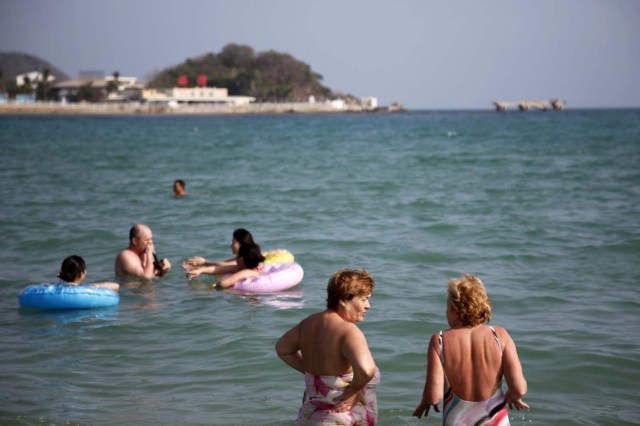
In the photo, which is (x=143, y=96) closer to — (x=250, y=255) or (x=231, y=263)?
(x=231, y=263)

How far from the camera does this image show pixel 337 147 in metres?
40.7

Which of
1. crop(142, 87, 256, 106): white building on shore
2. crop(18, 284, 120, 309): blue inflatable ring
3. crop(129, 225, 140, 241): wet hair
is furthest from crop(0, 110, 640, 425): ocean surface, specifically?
crop(142, 87, 256, 106): white building on shore

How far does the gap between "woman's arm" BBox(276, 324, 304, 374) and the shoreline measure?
11189cm

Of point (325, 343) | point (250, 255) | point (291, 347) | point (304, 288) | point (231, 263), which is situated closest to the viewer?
point (325, 343)

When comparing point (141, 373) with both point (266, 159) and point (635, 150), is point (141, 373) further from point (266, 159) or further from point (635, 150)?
point (635, 150)

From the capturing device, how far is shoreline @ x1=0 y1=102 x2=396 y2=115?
11450 cm

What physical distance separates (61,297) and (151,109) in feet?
408

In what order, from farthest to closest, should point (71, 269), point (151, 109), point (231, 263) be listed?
1. point (151, 109)
2. point (231, 263)
3. point (71, 269)

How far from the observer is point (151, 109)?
129 meters

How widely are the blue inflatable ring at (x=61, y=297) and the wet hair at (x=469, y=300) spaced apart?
5.37 m

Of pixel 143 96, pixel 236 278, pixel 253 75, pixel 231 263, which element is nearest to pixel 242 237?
pixel 236 278

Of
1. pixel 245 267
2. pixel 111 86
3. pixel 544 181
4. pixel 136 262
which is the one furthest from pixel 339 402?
pixel 111 86

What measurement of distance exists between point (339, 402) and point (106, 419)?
7.08 feet

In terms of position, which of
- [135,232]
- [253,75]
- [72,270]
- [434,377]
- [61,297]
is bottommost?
[61,297]
